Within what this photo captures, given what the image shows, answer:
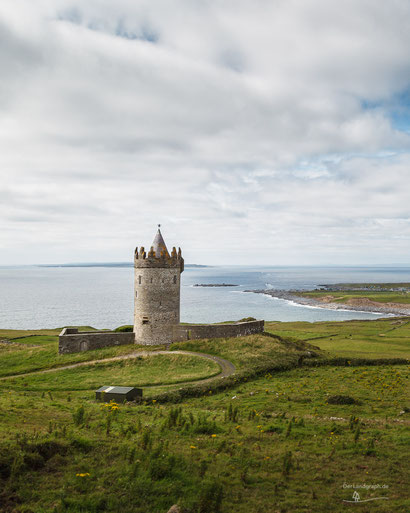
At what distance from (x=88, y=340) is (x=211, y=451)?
86.9ft

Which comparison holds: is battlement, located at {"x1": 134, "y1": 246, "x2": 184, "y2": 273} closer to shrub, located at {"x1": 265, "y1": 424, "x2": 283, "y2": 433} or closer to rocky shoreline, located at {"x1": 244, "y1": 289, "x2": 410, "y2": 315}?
shrub, located at {"x1": 265, "y1": 424, "x2": 283, "y2": 433}

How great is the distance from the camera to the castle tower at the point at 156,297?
35.7 meters

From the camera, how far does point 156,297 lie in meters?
35.8

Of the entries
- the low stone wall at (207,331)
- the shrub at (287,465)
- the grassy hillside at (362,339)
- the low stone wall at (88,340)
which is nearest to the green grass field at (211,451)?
the shrub at (287,465)

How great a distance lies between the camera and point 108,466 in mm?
9961

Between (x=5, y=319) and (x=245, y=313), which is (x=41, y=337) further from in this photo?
(x=245, y=313)

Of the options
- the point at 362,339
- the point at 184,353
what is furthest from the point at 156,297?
the point at 362,339

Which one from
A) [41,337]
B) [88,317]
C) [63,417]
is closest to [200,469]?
[63,417]

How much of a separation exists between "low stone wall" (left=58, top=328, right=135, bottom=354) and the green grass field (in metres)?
11.7

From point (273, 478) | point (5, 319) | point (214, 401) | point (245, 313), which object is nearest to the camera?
point (273, 478)

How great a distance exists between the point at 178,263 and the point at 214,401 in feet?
60.3

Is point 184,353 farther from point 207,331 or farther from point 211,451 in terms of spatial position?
point 211,451

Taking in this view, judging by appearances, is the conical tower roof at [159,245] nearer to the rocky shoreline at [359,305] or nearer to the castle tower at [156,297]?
the castle tower at [156,297]

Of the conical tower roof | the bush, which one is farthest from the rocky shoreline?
the bush
